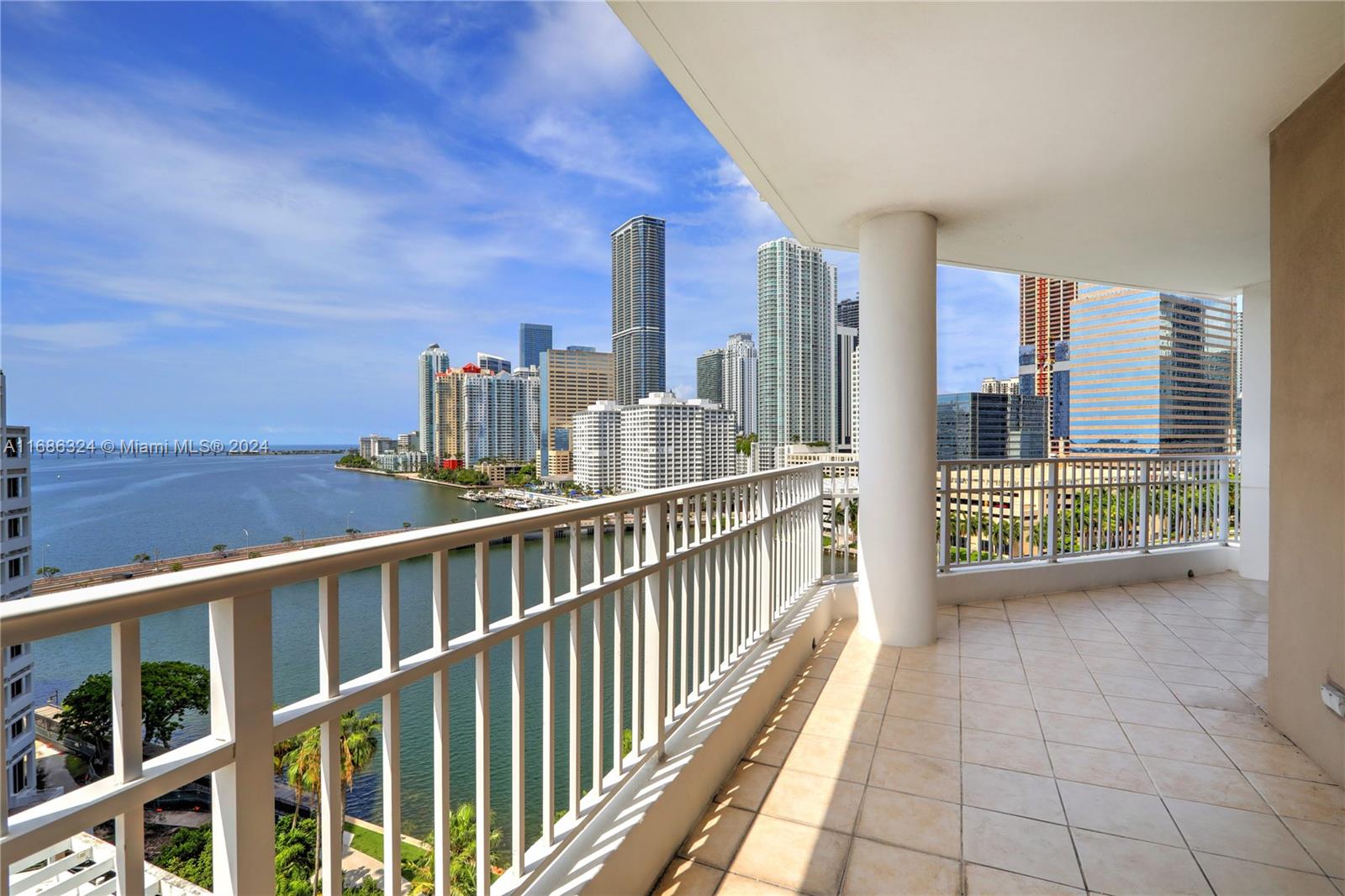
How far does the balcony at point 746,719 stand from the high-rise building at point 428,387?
9.02 feet

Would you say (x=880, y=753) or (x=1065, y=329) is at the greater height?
(x=1065, y=329)

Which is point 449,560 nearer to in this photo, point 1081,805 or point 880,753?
point 880,753

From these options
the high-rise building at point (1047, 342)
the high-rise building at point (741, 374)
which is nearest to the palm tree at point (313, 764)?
the high-rise building at point (1047, 342)

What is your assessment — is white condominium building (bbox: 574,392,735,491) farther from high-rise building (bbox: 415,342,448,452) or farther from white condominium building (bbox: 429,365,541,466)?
high-rise building (bbox: 415,342,448,452)

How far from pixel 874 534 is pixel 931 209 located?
2.26 meters

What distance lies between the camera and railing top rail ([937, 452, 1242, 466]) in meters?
5.37

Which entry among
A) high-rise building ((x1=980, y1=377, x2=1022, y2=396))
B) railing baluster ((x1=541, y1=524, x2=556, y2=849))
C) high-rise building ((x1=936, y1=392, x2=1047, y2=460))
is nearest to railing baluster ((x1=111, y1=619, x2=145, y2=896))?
railing baluster ((x1=541, y1=524, x2=556, y2=849))

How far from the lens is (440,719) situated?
1246mm

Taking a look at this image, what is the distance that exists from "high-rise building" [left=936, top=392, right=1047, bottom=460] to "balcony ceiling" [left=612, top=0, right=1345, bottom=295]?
1.85m

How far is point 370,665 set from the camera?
121 cm

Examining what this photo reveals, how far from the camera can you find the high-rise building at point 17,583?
2.41 feet

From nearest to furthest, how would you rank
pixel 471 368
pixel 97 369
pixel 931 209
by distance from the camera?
pixel 97 369, pixel 931 209, pixel 471 368

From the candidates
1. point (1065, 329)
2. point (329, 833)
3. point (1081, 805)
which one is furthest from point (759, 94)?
point (1065, 329)

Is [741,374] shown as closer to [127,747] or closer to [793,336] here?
[793,336]
